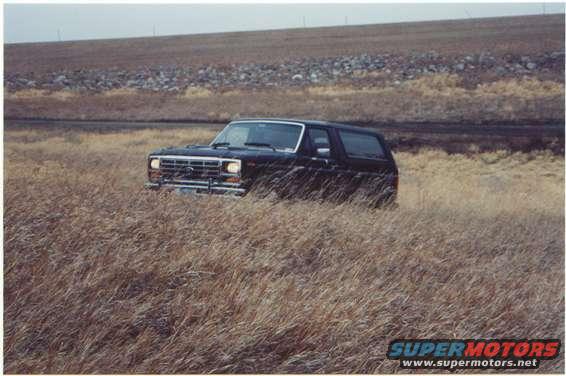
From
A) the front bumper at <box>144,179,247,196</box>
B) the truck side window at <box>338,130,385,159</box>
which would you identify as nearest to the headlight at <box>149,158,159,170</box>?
the front bumper at <box>144,179,247,196</box>

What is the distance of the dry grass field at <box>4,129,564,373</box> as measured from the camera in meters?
3.48

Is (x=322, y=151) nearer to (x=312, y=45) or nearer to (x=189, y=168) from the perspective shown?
(x=189, y=168)

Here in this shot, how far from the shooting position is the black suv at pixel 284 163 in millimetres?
6680

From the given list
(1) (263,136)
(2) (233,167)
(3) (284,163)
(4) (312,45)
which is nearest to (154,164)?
(2) (233,167)

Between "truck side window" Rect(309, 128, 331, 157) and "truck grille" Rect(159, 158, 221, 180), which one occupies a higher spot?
"truck side window" Rect(309, 128, 331, 157)

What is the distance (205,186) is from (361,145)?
8.89 feet

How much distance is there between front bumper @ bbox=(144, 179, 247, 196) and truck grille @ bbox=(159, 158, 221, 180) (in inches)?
2.9

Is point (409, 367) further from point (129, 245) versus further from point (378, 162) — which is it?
point (378, 162)

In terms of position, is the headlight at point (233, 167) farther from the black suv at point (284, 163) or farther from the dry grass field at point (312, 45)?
the dry grass field at point (312, 45)

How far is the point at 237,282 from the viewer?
411 centimetres

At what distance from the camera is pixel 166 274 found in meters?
4.13

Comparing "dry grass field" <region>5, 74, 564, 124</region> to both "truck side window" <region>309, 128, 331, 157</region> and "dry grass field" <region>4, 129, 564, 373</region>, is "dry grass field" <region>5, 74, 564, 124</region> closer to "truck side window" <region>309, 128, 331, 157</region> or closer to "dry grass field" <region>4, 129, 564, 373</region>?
"truck side window" <region>309, 128, 331, 157</region>

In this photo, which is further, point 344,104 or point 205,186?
point 344,104

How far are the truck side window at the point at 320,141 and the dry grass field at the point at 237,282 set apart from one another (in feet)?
2.91
